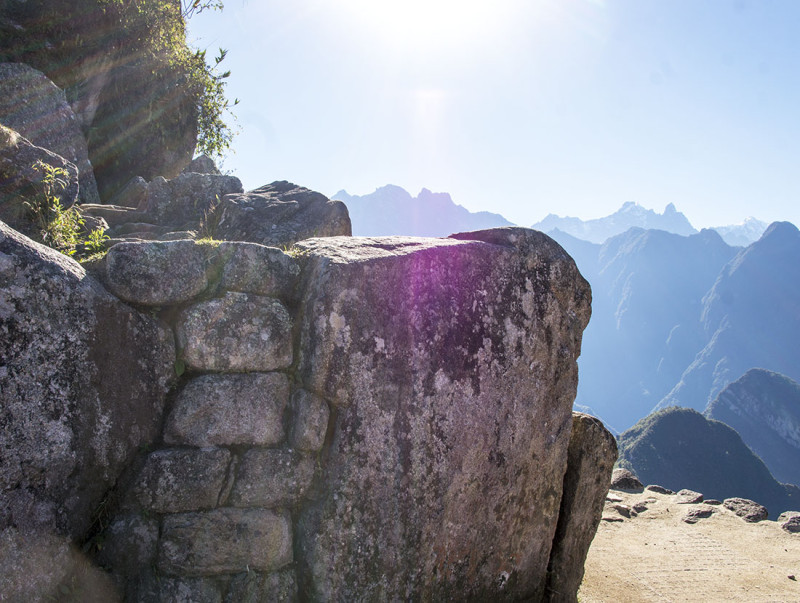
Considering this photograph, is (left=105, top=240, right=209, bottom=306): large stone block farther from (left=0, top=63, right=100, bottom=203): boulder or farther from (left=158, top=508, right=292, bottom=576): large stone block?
(left=0, top=63, right=100, bottom=203): boulder

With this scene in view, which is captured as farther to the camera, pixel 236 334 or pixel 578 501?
pixel 578 501

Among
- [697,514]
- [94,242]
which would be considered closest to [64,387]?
[94,242]

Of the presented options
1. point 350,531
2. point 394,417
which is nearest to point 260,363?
point 394,417

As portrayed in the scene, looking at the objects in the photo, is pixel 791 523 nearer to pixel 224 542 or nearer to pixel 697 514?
pixel 697 514

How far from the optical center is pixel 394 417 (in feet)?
14.8

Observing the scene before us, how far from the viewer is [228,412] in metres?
4.14

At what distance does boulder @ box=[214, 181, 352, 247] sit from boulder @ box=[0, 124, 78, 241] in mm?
2537

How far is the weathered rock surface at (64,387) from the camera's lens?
131 inches

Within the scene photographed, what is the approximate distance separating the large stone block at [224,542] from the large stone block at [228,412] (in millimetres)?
550

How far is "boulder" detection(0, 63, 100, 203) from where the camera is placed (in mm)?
8828

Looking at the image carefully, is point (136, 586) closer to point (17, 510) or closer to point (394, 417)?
point (17, 510)

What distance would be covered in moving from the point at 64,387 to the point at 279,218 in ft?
15.8

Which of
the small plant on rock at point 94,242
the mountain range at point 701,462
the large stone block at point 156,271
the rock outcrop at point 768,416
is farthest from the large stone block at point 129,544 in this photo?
the rock outcrop at point 768,416

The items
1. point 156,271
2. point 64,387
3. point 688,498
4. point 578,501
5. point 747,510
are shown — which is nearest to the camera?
point 64,387
